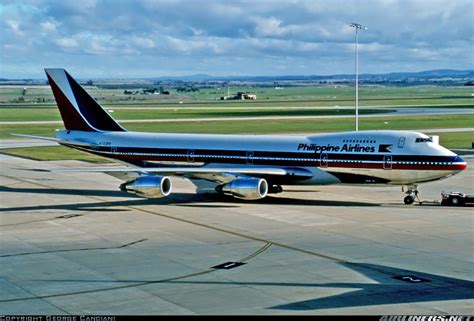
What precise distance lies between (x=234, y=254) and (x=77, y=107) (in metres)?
26.8

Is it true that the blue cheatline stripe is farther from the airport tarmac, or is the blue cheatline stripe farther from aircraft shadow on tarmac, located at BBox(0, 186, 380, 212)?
the airport tarmac

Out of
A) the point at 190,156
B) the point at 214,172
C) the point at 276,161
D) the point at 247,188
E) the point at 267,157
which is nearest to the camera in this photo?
the point at 247,188

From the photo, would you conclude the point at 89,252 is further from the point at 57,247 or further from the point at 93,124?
the point at 93,124

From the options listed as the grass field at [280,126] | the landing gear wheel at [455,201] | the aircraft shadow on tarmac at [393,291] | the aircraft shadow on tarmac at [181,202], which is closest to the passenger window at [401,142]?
the aircraft shadow on tarmac at [181,202]

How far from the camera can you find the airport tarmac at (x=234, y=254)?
82.6ft

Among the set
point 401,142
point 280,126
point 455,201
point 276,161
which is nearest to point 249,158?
point 276,161

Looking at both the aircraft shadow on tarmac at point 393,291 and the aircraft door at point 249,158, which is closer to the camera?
the aircraft shadow on tarmac at point 393,291

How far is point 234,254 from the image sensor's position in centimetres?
3256

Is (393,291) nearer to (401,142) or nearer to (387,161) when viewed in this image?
(387,161)

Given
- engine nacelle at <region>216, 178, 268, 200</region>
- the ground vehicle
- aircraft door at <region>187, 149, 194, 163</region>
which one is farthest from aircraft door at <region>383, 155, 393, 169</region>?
aircraft door at <region>187, 149, 194, 163</region>

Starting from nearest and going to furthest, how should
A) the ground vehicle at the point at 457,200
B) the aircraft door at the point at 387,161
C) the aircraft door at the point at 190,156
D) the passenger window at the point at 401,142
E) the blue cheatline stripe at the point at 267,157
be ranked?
1. the blue cheatline stripe at the point at 267,157
2. the aircraft door at the point at 387,161
3. the passenger window at the point at 401,142
4. the ground vehicle at the point at 457,200
5. the aircraft door at the point at 190,156

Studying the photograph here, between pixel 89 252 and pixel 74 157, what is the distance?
44.1m

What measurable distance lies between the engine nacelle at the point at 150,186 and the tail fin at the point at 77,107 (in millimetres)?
11779

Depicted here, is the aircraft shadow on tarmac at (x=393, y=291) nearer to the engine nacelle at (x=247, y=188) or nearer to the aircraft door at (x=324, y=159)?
the engine nacelle at (x=247, y=188)
